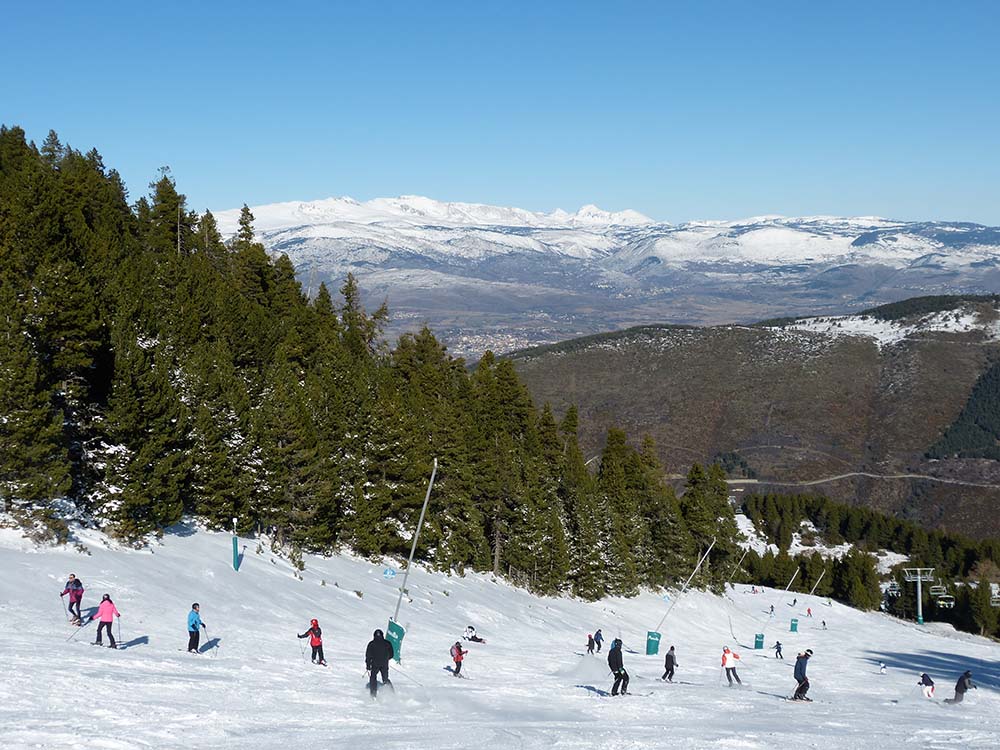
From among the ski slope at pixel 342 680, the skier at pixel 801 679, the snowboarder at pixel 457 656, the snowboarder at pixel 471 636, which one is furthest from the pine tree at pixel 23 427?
the skier at pixel 801 679

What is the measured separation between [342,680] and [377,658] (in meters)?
2.71

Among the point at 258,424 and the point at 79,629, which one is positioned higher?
the point at 258,424

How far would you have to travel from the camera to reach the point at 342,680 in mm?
24531

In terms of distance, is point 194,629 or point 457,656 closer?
point 194,629

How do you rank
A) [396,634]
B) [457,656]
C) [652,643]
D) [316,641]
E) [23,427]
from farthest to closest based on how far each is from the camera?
[652,643] → [23,427] → [457,656] → [396,634] → [316,641]

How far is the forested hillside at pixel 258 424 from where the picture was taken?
33500mm

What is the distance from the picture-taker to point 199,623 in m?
24.6

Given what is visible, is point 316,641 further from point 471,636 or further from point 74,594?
point 471,636

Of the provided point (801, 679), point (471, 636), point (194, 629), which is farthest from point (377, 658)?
point (471, 636)

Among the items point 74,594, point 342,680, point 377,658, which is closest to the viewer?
point 377,658

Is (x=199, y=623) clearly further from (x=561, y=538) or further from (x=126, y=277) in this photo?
(x=561, y=538)

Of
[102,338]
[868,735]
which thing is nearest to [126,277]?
[102,338]

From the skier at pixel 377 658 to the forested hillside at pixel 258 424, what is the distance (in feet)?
46.2

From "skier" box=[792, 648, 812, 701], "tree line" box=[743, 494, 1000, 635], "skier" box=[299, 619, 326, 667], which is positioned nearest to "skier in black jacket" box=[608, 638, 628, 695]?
"skier" box=[792, 648, 812, 701]
